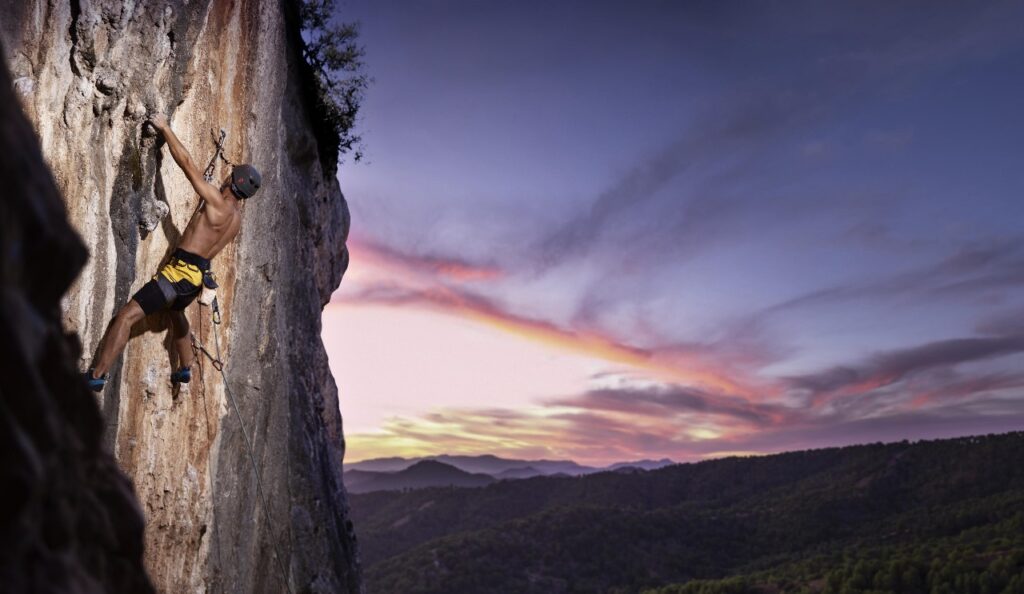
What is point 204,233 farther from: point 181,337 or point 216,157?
point 216,157

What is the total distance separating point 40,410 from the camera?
Answer: 2449mm

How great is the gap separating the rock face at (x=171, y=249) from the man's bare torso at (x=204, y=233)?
0.58 metres

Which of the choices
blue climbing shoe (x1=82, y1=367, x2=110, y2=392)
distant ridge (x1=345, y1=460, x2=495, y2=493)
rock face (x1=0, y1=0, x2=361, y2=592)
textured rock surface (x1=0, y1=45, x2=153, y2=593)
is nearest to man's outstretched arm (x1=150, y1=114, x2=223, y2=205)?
rock face (x1=0, y1=0, x2=361, y2=592)

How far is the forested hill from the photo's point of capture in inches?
1773

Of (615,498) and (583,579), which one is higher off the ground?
(615,498)

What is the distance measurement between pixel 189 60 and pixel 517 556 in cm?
5703

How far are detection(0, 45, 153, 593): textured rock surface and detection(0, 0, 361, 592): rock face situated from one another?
4.44 metres

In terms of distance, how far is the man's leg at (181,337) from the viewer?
295 inches

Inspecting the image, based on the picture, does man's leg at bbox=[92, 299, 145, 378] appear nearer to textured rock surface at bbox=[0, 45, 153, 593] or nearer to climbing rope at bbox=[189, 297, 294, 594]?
climbing rope at bbox=[189, 297, 294, 594]

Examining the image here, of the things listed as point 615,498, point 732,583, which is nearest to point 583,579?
point 732,583

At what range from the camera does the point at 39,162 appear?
2535 mm

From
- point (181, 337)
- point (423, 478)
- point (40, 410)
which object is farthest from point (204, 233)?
point (423, 478)

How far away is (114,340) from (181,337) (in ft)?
3.12

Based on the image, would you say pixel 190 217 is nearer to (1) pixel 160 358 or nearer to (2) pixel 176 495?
(1) pixel 160 358
